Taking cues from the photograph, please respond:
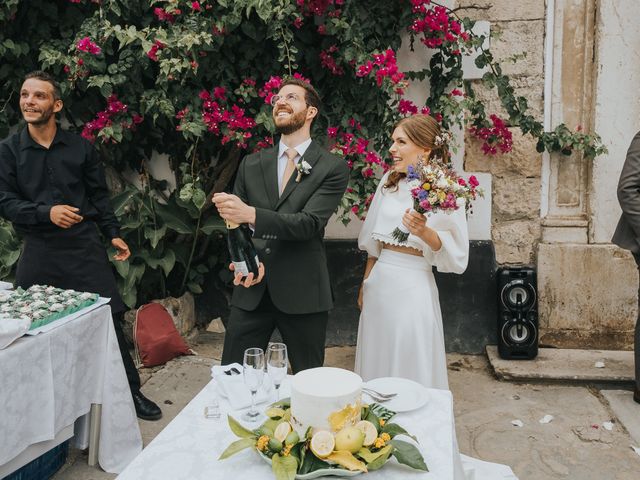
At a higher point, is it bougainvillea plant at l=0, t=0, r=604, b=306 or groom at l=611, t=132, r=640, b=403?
bougainvillea plant at l=0, t=0, r=604, b=306

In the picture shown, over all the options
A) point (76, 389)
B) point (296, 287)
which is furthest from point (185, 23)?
point (76, 389)

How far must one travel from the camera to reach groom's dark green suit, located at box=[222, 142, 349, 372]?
2986 mm

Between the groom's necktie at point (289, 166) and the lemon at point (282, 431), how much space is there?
158 cm

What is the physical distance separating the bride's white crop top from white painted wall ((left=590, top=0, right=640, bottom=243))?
230cm

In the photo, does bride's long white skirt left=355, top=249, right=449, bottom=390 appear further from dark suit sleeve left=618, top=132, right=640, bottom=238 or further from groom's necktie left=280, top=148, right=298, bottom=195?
dark suit sleeve left=618, top=132, right=640, bottom=238

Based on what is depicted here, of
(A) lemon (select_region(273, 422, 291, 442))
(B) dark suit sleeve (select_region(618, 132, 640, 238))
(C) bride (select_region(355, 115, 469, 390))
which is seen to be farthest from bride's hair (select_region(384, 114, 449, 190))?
(A) lemon (select_region(273, 422, 291, 442))

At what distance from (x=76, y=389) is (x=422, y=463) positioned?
1973mm

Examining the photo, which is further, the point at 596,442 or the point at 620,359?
the point at 620,359

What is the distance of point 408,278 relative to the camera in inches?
128

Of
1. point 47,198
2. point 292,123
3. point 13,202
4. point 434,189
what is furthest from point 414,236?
point 13,202

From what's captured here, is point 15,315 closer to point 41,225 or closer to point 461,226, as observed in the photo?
point 41,225

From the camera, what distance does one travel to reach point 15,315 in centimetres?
263

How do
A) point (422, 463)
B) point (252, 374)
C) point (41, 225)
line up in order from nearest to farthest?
1. point (422, 463)
2. point (252, 374)
3. point (41, 225)

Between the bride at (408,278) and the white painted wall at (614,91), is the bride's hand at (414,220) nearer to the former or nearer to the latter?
the bride at (408,278)
